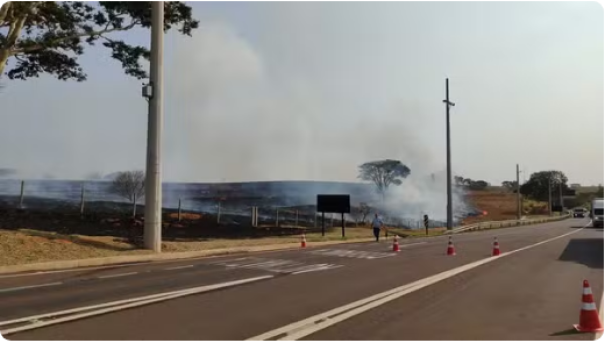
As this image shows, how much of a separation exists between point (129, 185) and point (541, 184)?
409 ft

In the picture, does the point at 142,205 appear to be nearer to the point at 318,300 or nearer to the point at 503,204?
the point at 318,300

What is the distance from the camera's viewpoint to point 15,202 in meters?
38.4

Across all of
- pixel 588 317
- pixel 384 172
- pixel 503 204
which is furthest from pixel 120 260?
pixel 503 204

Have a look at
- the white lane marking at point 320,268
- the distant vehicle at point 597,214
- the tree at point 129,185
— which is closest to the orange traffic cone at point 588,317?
the white lane marking at point 320,268

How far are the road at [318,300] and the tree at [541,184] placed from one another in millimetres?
139140

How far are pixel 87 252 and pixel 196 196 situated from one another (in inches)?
1529

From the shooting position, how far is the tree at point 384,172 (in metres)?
Result: 79.7

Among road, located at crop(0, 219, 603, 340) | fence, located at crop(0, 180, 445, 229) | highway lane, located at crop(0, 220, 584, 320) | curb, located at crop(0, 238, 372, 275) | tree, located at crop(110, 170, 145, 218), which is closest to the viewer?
road, located at crop(0, 219, 603, 340)

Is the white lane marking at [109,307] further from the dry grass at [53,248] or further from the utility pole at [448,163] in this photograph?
the utility pole at [448,163]

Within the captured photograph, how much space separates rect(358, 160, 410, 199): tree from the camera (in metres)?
79.7

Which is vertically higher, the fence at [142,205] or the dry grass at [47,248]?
the fence at [142,205]

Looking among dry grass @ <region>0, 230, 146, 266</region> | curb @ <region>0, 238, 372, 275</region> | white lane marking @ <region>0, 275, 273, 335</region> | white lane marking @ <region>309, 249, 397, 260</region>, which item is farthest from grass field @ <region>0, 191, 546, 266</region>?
white lane marking @ <region>0, 275, 273, 335</region>

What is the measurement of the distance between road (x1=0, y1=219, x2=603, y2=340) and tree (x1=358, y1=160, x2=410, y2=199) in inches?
2482

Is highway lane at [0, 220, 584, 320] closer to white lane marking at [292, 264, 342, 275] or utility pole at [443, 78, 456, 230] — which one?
white lane marking at [292, 264, 342, 275]
